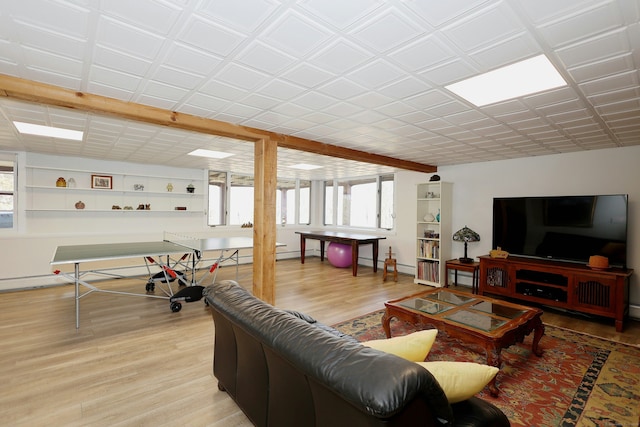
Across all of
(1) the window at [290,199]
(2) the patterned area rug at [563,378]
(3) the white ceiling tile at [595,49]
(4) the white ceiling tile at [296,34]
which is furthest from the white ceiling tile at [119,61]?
(1) the window at [290,199]

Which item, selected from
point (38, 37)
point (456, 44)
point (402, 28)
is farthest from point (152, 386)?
point (456, 44)

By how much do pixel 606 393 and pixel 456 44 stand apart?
2.74m

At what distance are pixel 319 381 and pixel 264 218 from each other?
101 inches

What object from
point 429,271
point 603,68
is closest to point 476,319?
point 603,68

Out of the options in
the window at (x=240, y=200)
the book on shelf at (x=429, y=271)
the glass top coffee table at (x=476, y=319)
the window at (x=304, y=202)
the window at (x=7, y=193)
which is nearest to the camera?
the glass top coffee table at (x=476, y=319)

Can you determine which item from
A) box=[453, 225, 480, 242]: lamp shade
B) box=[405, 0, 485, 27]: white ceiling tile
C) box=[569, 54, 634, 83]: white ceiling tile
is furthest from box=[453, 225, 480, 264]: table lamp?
box=[405, 0, 485, 27]: white ceiling tile

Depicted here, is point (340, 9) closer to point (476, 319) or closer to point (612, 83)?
point (612, 83)

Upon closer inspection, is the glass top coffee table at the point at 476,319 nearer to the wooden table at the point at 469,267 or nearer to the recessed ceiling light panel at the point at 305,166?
the wooden table at the point at 469,267

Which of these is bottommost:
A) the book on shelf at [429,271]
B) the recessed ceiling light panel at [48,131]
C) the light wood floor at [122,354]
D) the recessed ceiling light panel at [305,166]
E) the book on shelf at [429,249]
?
the light wood floor at [122,354]

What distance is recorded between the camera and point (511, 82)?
88.0 inches

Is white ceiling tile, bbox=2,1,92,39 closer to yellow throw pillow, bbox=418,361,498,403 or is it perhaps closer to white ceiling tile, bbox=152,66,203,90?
white ceiling tile, bbox=152,66,203,90

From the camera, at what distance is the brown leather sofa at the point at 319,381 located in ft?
3.05

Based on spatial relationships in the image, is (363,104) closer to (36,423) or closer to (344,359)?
(344,359)

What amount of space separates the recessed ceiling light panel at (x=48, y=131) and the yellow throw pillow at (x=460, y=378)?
456cm
